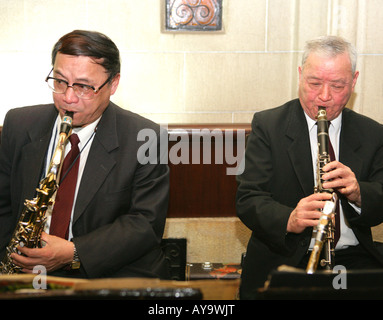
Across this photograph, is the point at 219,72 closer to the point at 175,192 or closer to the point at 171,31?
the point at 171,31

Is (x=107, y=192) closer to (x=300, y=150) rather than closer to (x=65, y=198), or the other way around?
(x=65, y=198)

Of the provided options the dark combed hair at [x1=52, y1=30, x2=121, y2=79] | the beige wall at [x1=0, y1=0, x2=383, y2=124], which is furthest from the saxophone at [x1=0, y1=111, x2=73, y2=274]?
the beige wall at [x1=0, y1=0, x2=383, y2=124]

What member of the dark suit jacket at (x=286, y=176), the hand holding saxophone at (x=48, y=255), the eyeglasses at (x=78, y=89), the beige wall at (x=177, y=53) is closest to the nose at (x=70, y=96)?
the eyeglasses at (x=78, y=89)

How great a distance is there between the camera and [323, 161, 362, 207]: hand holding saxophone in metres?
2.12

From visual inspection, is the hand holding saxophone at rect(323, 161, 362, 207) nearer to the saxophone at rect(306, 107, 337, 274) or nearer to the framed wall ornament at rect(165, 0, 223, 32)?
the saxophone at rect(306, 107, 337, 274)

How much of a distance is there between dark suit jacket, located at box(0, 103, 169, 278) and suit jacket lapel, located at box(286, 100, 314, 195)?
23.7 inches

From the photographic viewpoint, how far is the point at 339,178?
2.18 metres

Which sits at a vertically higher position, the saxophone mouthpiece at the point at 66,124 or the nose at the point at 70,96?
the nose at the point at 70,96

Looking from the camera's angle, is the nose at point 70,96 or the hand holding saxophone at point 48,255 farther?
the nose at point 70,96

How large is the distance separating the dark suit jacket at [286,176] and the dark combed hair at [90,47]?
→ 2.47 feet

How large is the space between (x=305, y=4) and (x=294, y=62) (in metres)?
0.42

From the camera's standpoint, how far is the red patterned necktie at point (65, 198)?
2.30 metres

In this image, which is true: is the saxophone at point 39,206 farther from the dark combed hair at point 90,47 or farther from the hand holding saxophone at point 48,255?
the dark combed hair at point 90,47
